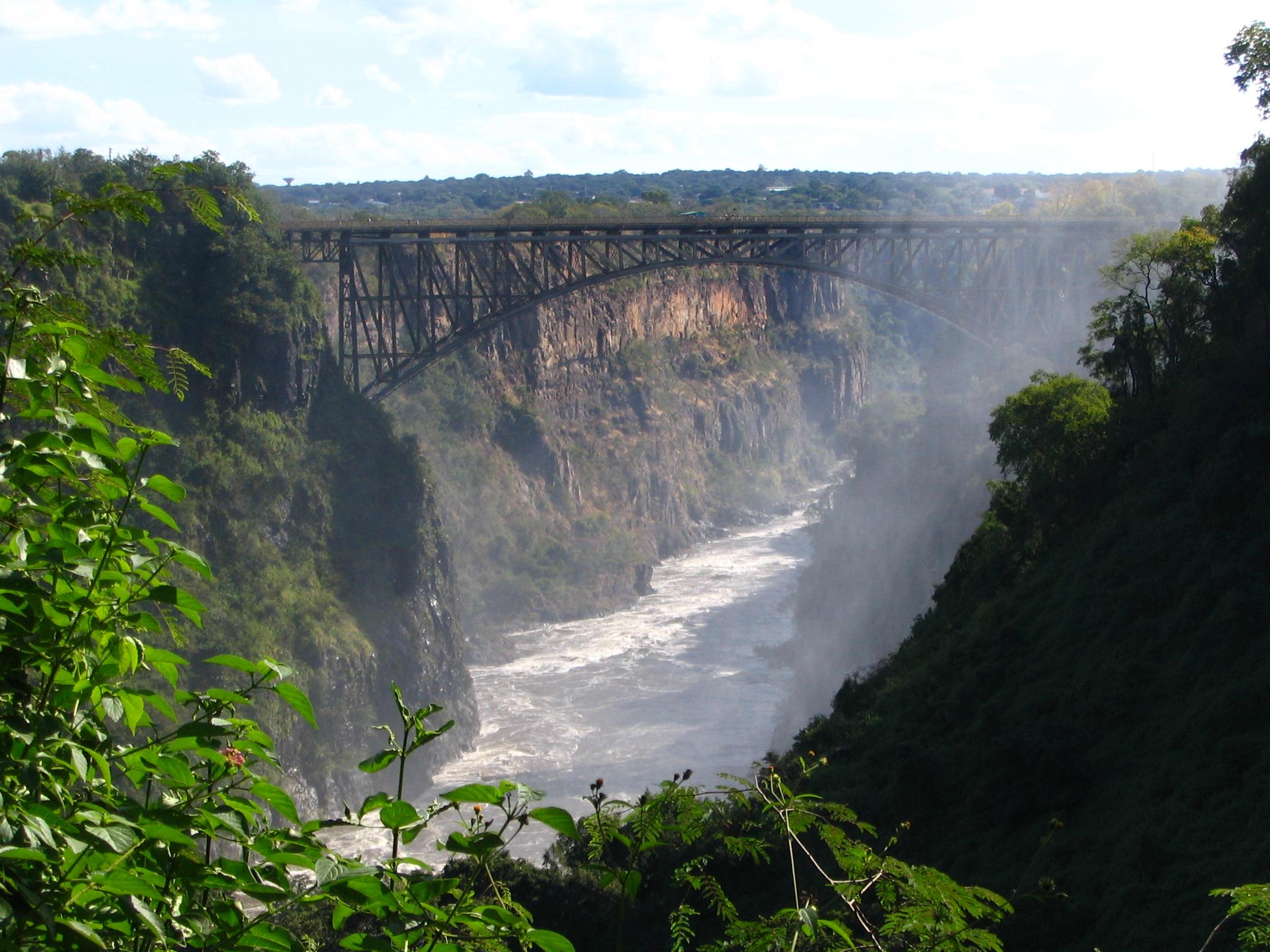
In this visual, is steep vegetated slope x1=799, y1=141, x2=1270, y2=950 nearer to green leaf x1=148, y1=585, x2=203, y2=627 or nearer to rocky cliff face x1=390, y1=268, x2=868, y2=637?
green leaf x1=148, y1=585, x2=203, y2=627

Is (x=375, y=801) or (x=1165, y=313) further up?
(x=1165, y=313)

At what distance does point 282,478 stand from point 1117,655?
95.9ft

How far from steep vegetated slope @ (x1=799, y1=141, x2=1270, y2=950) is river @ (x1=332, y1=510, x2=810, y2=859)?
1190cm

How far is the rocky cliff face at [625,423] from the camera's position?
57.1 meters

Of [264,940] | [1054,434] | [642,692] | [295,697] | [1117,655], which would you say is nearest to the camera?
[264,940]

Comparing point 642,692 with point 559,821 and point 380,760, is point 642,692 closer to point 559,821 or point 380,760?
point 380,760

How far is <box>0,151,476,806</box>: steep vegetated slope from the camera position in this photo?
3544 cm

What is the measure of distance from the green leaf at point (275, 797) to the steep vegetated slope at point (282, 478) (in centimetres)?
3147

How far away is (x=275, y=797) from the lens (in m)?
2.63

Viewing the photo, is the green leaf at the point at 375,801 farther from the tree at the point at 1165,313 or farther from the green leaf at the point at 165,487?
the tree at the point at 1165,313

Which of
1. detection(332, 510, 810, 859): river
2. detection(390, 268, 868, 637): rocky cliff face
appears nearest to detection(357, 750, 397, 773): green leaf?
detection(332, 510, 810, 859): river

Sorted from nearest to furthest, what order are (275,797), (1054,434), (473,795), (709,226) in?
1. (473,795)
2. (275,797)
3. (1054,434)
4. (709,226)

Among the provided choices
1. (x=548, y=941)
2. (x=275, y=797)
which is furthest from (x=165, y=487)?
(x=548, y=941)

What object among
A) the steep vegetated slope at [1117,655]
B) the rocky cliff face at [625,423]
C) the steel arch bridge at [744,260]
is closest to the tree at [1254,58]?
the steep vegetated slope at [1117,655]
